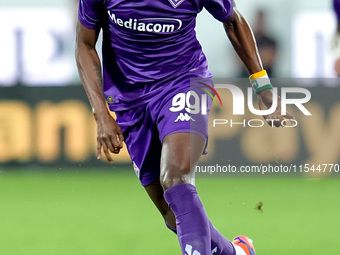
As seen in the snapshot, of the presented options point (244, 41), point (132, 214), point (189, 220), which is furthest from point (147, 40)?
point (132, 214)

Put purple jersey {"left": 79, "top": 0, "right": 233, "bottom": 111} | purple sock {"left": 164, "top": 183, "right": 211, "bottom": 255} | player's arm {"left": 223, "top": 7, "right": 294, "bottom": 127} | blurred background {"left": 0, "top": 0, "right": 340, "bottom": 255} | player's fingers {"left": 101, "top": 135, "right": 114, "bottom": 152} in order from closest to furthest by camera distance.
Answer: purple sock {"left": 164, "top": 183, "right": 211, "bottom": 255} → player's fingers {"left": 101, "top": 135, "right": 114, "bottom": 152} → purple jersey {"left": 79, "top": 0, "right": 233, "bottom": 111} → player's arm {"left": 223, "top": 7, "right": 294, "bottom": 127} → blurred background {"left": 0, "top": 0, "right": 340, "bottom": 255}

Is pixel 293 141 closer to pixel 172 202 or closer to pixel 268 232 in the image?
pixel 268 232

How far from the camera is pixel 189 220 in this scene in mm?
2389

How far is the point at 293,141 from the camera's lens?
22.4ft

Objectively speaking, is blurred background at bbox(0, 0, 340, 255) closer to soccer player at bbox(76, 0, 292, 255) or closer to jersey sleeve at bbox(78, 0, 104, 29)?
soccer player at bbox(76, 0, 292, 255)

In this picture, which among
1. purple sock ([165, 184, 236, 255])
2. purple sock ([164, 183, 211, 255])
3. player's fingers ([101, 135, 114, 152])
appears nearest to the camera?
purple sock ([164, 183, 211, 255])

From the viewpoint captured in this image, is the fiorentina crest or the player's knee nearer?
the player's knee

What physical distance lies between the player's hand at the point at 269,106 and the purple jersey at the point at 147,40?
34cm

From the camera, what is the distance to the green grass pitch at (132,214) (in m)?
3.68

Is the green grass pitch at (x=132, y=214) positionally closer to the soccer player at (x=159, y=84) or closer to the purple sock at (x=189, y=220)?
the soccer player at (x=159, y=84)

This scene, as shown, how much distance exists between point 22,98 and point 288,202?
3.73 meters

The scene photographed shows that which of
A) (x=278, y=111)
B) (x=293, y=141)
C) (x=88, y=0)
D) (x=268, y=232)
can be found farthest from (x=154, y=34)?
(x=293, y=141)

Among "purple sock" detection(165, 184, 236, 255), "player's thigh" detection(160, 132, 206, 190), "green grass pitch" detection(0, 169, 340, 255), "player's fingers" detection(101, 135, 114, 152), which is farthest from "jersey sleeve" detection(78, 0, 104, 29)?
"green grass pitch" detection(0, 169, 340, 255)

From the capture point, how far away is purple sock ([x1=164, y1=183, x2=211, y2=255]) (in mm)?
2357
